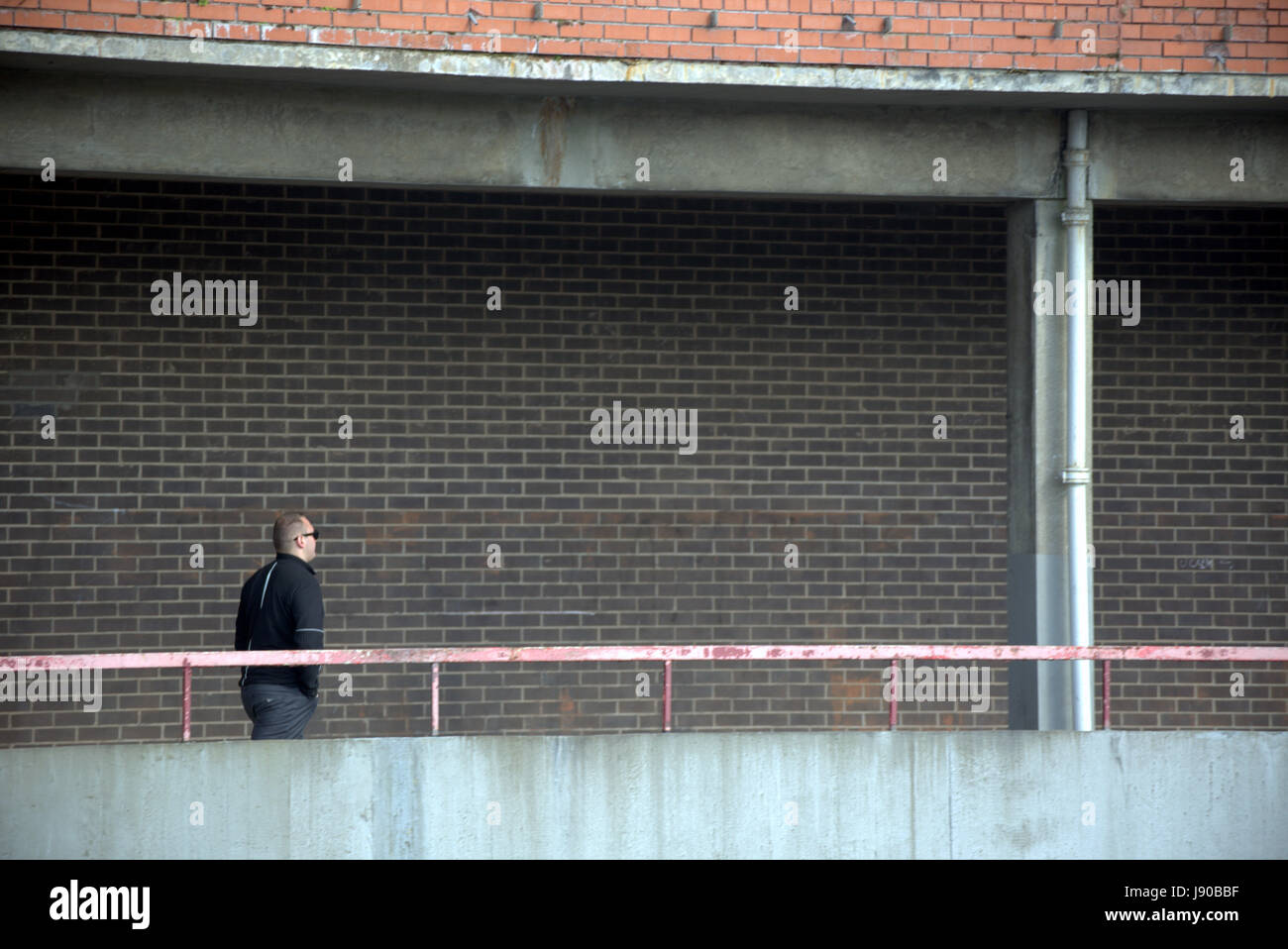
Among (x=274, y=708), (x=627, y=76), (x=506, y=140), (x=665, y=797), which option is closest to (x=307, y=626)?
(x=274, y=708)

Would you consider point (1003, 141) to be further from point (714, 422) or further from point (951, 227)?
point (714, 422)

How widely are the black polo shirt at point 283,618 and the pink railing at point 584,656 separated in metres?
0.13

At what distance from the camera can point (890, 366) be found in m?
10.8

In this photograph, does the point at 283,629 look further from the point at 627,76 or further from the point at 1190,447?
the point at 1190,447

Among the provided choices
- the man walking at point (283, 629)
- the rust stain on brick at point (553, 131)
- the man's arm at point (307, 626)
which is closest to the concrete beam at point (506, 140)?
the rust stain on brick at point (553, 131)

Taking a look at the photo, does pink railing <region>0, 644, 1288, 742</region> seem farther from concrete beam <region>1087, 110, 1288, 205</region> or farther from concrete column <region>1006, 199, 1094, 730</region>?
concrete beam <region>1087, 110, 1288, 205</region>

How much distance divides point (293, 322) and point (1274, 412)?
709 cm

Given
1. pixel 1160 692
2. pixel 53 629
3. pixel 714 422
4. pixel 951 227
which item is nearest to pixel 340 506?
pixel 53 629

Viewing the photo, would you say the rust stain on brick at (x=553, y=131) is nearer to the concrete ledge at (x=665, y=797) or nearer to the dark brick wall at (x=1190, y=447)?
the concrete ledge at (x=665, y=797)

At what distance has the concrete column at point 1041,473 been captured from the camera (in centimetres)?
852

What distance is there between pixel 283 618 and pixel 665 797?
1.91 m

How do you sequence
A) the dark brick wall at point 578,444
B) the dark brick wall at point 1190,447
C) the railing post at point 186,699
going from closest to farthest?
the railing post at point 186,699 < the dark brick wall at point 578,444 < the dark brick wall at point 1190,447

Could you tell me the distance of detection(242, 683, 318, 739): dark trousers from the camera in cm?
662

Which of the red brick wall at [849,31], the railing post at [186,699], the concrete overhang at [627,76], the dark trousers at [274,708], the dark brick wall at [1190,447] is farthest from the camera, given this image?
the dark brick wall at [1190,447]
